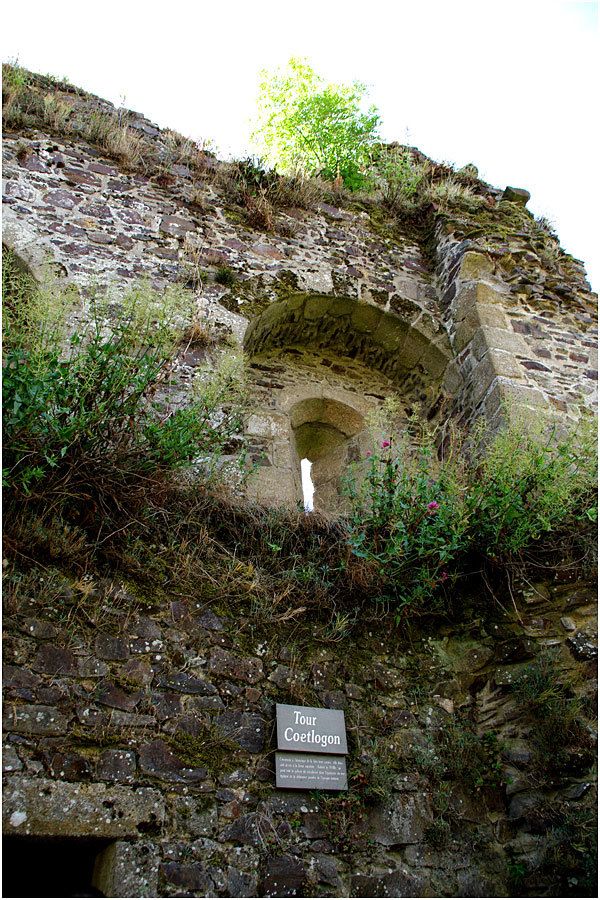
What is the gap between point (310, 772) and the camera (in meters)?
3.33

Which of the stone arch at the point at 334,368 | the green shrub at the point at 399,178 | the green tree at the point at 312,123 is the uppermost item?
the green tree at the point at 312,123

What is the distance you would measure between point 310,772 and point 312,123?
850 centimetres

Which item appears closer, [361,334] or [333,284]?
[333,284]

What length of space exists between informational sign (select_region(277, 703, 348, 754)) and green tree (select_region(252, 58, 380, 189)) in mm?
6885

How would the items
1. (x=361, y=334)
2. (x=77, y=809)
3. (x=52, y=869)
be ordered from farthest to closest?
1. (x=361, y=334)
2. (x=52, y=869)
3. (x=77, y=809)

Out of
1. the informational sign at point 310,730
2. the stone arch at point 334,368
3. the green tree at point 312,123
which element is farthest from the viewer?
the green tree at point 312,123

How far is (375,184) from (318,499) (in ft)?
14.2

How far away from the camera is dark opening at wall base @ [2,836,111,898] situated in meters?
2.80

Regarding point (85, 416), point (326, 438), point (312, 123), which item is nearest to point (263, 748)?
point (85, 416)

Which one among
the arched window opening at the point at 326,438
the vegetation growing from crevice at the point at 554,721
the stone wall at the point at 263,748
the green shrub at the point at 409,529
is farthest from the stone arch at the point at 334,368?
the vegetation growing from crevice at the point at 554,721

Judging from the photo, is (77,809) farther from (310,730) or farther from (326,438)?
(326,438)

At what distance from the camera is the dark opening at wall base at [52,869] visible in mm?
2797

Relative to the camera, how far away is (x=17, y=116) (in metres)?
6.22

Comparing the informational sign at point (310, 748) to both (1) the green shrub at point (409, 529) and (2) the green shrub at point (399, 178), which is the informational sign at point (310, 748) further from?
(2) the green shrub at point (399, 178)
